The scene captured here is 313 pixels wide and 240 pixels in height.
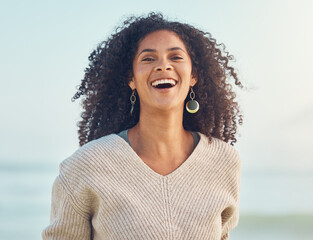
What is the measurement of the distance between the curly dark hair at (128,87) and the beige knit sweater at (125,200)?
0.20 m

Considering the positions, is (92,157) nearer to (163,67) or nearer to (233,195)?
(163,67)

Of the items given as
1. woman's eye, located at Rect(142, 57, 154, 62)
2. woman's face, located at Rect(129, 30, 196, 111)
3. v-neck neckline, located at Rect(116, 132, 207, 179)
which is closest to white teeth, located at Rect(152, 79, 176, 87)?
woman's face, located at Rect(129, 30, 196, 111)

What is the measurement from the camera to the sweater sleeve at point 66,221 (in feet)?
7.04

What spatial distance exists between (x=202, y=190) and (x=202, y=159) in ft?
0.47

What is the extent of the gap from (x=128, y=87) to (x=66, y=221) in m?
0.62

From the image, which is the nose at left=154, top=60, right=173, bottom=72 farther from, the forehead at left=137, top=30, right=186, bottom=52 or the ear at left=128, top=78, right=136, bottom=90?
the ear at left=128, top=78, right=136, bottom=90

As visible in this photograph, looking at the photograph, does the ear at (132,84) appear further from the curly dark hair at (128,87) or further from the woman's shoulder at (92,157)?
the woman's shoulder at (92,157)

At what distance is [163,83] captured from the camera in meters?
2.18

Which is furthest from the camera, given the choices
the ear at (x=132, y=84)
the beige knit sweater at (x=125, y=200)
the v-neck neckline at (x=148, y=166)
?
the ear at (x=132, y=84)

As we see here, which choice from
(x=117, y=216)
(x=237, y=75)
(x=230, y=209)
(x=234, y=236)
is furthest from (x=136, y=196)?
(x=234, y=236)

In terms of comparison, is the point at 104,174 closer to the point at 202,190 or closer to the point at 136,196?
the point at 136,196

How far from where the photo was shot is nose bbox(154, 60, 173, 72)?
2.17m

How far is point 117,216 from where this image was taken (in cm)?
212

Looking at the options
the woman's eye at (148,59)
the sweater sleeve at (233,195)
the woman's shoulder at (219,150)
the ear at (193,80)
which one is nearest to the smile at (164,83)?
the woman's eye at (148,59)
